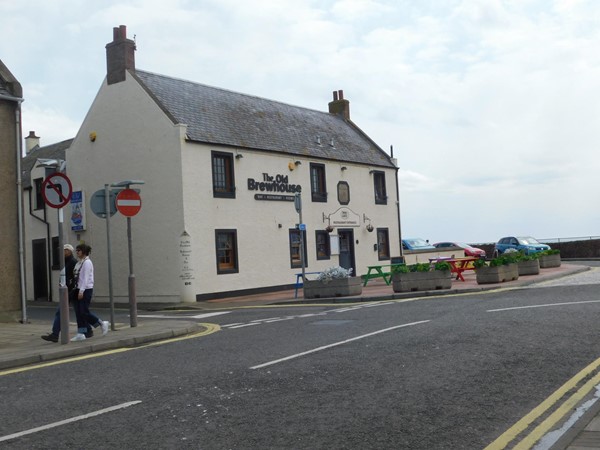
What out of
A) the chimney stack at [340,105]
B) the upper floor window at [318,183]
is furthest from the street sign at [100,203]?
the chimney stack at [340,105]

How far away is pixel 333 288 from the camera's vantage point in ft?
71.3

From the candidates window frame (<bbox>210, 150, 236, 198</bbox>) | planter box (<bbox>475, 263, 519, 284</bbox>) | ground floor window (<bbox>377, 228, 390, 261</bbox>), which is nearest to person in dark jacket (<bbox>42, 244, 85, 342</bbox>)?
window frame (<bbox>210, 150, 236, 198</bbox>)

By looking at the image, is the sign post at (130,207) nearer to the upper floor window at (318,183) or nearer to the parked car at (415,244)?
the upper floor window at (318,183)

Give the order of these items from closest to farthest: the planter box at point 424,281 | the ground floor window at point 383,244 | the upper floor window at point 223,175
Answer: the planter box at point 424,281 → the upper floor window at point 223,175 → the ground floor window at point 383,244

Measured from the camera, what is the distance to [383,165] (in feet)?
117

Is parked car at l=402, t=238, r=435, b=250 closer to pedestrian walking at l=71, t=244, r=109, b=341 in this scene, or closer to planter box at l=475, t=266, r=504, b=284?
planter box at l=475, t=266, r=504, b=284

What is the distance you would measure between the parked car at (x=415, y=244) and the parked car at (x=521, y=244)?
15.5 feet

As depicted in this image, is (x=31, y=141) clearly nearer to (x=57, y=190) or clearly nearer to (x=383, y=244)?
(x=383, y=244)

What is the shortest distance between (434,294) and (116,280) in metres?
14.0

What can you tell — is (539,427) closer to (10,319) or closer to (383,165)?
(10,319)

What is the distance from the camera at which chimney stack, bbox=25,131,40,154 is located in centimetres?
3981

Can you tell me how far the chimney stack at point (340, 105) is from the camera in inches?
1537

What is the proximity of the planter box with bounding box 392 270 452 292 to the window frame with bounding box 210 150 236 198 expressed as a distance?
8.73 meters

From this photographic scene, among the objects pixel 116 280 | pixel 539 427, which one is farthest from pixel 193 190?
pixel 539 427
